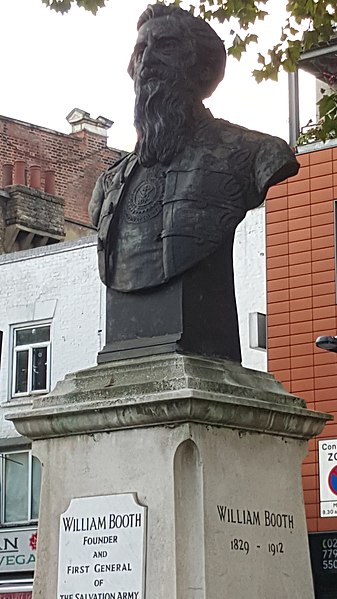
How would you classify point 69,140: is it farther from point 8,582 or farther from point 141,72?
point 141,72

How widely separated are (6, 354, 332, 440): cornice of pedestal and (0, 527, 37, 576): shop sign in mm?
19112

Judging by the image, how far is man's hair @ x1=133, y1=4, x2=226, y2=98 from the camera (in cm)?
791

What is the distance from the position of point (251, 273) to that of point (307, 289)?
169 centimetres

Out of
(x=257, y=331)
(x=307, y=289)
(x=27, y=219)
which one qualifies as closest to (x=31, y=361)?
(x=257, y=331)

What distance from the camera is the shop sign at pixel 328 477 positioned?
19562 millimetres

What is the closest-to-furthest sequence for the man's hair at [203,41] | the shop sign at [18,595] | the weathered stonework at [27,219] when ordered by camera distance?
the man's hair at [203,41] → the shop sign at [18,595] → the weathered stonework at [27,219]

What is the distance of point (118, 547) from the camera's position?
7051mm

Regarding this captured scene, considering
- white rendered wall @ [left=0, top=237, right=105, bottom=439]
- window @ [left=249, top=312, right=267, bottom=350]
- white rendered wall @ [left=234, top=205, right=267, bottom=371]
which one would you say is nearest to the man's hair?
window @ [left=249, top=312, right=267, bottom=350]

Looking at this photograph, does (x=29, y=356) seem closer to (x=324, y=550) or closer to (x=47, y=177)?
(x=324, y=550)

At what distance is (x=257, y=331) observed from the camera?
69.2 feet

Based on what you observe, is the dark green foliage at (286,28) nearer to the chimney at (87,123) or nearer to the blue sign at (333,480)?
the blue sign at (333,480)

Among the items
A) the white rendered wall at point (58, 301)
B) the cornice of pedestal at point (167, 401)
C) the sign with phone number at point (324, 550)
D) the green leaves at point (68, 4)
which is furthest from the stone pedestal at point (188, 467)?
the white rendered wall at point (58, 301)

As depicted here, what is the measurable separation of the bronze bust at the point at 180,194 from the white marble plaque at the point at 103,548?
87cm

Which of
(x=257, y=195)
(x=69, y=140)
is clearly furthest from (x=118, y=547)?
(x=69, y=140)
